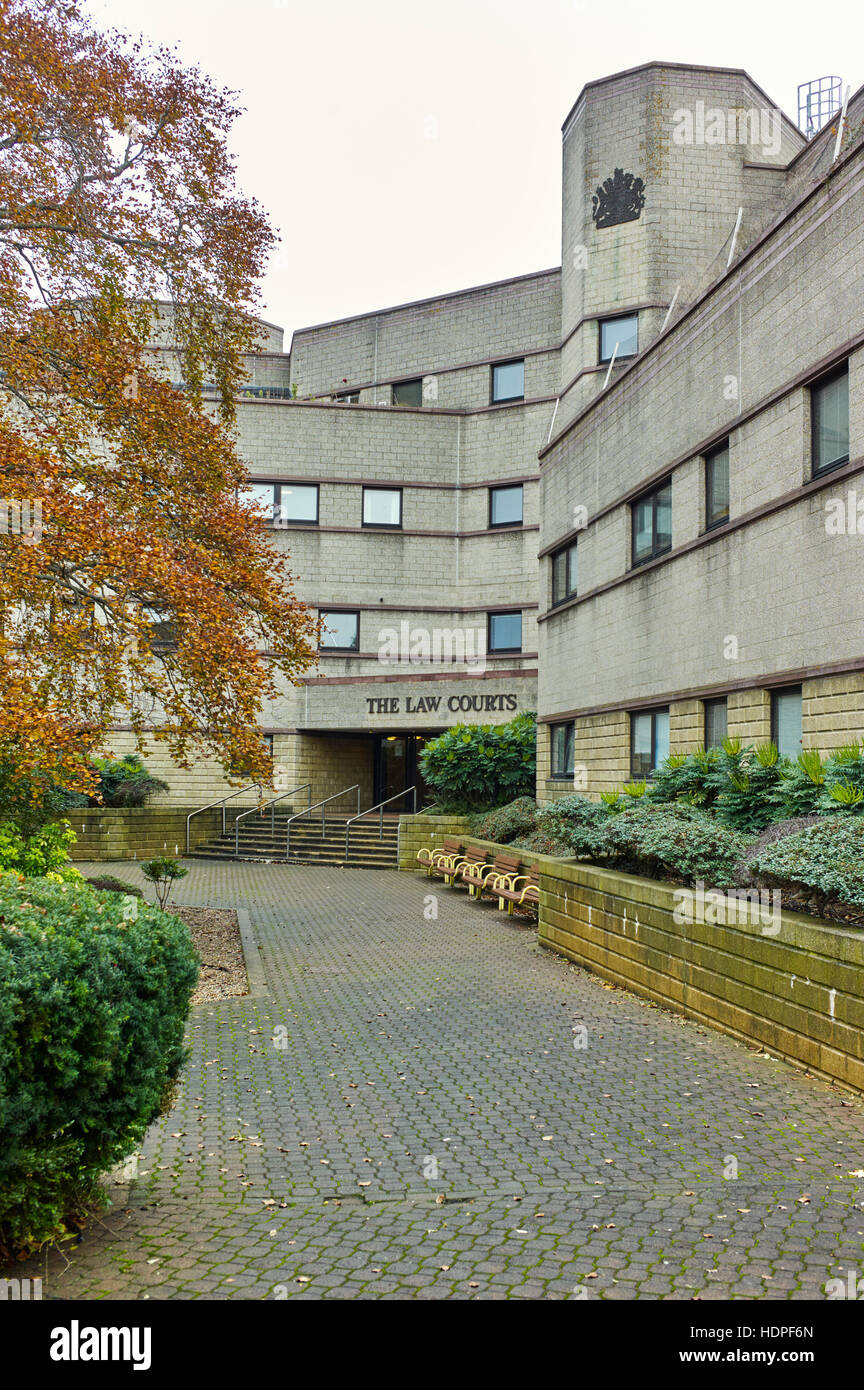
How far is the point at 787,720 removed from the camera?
524 inches

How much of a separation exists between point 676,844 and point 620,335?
776 inches

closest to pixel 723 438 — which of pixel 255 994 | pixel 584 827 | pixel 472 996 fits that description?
pixel 584 827

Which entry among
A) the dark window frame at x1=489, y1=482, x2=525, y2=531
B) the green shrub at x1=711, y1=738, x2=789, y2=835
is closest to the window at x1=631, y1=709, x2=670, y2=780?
the green shrub at x1=711, y1=738, x2=789, y2=835

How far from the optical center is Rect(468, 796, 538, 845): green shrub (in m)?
21.0

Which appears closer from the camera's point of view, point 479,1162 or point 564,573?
point 479,1162

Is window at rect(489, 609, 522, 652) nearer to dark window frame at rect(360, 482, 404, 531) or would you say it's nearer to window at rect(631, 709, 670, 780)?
dark window frame at rect(360, 482, 404, 531)

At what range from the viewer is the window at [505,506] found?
33719 millimetres

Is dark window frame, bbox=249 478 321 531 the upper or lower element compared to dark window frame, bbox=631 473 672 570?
upper

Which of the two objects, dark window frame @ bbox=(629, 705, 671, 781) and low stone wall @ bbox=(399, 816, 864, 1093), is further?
dark window frame @ bbox=(629, 705, 671, 781)

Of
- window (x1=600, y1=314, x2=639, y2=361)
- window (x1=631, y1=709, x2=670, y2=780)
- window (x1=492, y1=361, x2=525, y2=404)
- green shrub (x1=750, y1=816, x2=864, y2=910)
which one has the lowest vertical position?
green shrub (x1=750, y1=816, x2=864, y2=910)

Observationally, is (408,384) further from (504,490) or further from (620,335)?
(620,335)

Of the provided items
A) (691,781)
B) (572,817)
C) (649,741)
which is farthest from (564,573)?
(572,817)

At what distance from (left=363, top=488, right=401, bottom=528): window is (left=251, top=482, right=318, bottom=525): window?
160 cm

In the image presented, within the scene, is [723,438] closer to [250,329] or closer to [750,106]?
[250,329]
